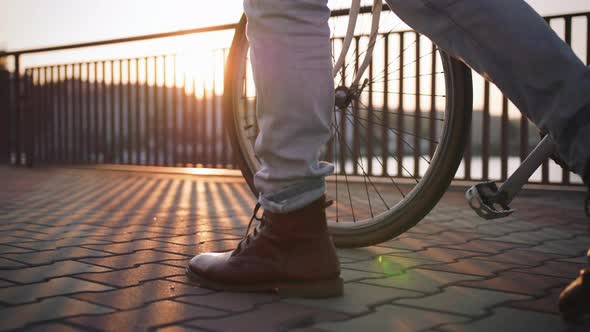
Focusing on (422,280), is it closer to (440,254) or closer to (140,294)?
(440,254)

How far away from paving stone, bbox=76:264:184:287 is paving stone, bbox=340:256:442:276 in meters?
→ 0.50

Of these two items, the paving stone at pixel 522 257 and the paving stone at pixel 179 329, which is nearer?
the paving stone at pixel 179 329

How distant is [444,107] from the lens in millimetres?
1861

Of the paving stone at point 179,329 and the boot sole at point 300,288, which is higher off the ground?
the boot sole at point 300,288

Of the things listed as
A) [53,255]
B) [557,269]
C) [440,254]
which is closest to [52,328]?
[53,255]

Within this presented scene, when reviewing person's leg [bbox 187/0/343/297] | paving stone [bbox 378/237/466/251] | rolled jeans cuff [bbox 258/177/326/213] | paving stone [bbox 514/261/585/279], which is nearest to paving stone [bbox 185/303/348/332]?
person's leg [bbox 187/0/343/297]

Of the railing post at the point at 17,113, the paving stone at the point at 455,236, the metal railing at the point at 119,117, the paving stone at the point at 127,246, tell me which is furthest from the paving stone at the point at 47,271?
the railing post at the point at 17,113

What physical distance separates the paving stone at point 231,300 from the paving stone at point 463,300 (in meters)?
0.31

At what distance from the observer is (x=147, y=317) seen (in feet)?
4.19

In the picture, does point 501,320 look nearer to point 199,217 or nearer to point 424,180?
point 424,180

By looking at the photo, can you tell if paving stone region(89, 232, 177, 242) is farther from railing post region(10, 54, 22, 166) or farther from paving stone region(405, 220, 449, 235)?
railing post region(10, 54, 22, 166)

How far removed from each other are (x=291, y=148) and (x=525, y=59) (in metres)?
0.52

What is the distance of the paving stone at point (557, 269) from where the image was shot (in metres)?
1.73

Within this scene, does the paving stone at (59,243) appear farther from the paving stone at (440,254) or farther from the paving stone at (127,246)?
the paving stone at (440,254)
